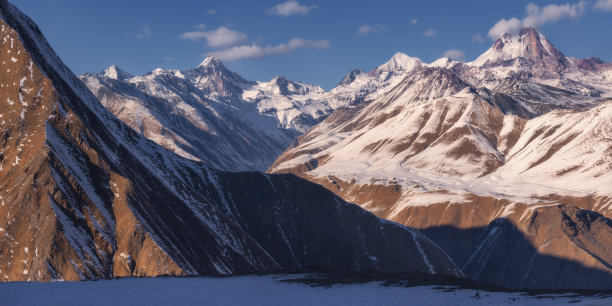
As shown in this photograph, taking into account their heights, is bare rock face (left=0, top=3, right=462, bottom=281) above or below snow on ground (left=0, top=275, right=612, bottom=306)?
above

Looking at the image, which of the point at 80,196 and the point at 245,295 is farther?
the point at 80,196

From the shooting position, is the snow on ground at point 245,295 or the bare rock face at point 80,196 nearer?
the snow on ground at point 245,295

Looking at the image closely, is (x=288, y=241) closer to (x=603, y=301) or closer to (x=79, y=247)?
(x=79, y=247)

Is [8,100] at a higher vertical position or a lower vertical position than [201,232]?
higher

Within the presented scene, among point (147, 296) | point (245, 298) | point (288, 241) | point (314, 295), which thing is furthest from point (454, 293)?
point (288, 241)

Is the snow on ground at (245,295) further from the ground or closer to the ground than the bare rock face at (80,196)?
closer to the ground

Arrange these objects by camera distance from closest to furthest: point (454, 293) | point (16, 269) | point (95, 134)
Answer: point (454, 293) → point (16, 269) → point (95, 134)

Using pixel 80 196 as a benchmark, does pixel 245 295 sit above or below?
below

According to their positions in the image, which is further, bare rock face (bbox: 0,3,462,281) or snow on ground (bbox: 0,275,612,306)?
bare rock face (bbox: 0,3,462,281)
